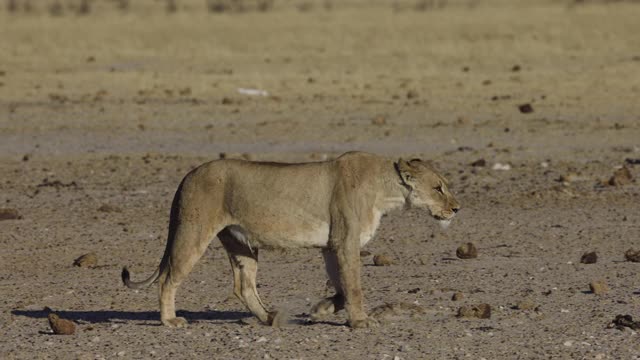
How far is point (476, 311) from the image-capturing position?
34.8ft

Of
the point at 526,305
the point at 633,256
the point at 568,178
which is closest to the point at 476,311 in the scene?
the point at 526,305

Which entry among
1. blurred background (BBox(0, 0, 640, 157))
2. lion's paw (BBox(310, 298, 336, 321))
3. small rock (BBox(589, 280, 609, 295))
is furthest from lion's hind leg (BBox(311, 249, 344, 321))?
blurred background (BBox(0, 0, 640, 157))

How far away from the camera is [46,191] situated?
18219 millimetres

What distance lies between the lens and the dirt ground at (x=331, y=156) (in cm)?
1031

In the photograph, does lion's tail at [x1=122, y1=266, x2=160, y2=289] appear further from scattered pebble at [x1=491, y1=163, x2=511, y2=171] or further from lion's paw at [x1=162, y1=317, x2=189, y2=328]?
scattered pebble at [x1=491, y1=163, x2=511, y2=171]

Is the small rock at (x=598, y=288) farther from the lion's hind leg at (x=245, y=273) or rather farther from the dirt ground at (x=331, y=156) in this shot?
the lion's hind leg at (x=245, y=273)

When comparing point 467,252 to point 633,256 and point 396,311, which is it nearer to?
point 633,256

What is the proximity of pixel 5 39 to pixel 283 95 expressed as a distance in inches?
593

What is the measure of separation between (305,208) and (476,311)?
1375 mm

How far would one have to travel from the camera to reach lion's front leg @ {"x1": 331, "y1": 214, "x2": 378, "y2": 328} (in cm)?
1013

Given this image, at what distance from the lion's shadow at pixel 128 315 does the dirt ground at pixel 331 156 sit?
0.03 m

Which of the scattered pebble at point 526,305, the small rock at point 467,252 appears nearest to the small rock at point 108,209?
the small rock at point 467,252

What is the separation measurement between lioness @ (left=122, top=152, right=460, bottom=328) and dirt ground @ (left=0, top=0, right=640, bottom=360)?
1.21ft

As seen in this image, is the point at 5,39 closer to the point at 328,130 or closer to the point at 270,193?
the point at 328,130
